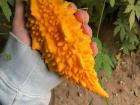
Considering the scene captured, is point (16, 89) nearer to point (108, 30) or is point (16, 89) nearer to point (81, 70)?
point (81, 70)

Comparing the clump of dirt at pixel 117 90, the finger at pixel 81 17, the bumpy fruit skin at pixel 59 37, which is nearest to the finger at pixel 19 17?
the bumpy fruit skin at pixel 59 37

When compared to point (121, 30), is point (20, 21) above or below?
above

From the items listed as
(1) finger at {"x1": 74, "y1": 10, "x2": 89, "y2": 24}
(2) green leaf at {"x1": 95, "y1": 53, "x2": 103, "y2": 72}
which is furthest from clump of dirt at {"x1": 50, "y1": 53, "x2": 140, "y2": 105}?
(1) finger at {"x1": 74, "y1": 10, "x2": 89, "y2": 24}

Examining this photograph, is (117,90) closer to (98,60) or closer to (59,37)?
(98,60)

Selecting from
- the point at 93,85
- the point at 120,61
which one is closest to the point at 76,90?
the point at 120,61

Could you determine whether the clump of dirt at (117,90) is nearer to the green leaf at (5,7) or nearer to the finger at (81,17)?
the green leaf at (5,7)

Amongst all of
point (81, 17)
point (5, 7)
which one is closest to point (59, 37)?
point (81, 17)
